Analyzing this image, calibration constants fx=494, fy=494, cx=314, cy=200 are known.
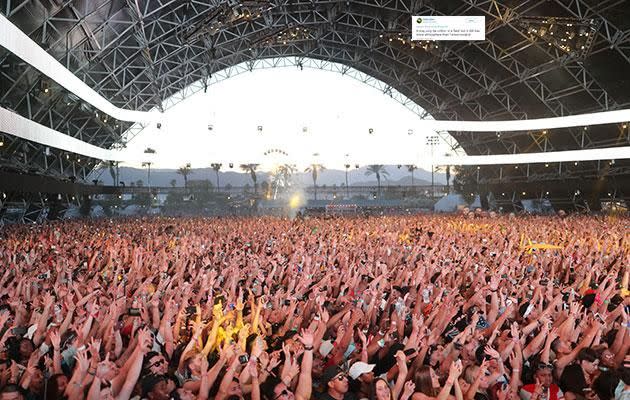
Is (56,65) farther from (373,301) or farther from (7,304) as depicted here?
(373,301)

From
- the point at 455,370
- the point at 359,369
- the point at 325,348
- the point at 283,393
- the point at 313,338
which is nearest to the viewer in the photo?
the point at 283,393

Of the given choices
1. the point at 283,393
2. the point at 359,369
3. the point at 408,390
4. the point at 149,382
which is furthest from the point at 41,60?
the point at 408,390

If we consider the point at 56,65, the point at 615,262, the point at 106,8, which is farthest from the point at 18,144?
the point at 615,262

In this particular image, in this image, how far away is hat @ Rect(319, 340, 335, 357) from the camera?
238 inches

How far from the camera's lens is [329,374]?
209 inches

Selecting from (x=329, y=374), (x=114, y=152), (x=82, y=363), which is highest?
(x=114, y=152)

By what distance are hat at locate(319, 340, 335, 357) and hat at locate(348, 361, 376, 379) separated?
2.04 ft

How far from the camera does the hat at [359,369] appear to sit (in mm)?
5355

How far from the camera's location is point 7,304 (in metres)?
8.02

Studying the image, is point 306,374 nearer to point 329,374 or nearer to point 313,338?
point 329,374

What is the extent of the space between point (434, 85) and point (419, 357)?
47.6 metres

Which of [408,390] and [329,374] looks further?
[329,374]

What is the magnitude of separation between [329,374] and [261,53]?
157 ft

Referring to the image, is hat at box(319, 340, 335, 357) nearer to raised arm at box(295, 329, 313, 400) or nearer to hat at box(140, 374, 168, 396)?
raised arm at box(295, 329, 313, 400)
